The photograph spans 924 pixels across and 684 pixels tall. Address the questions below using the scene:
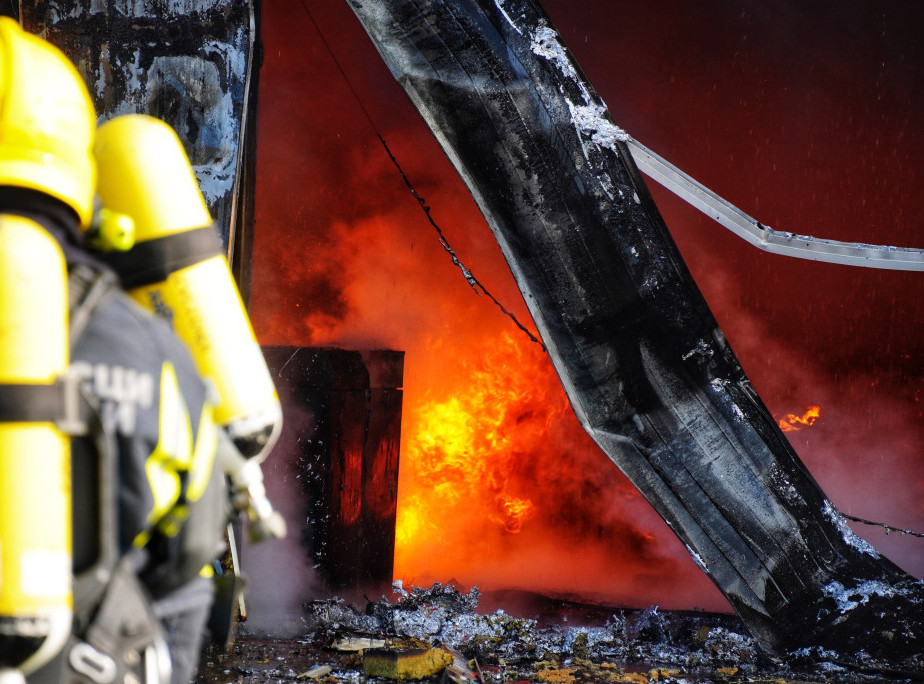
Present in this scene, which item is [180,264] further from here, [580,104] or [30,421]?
[580,104]

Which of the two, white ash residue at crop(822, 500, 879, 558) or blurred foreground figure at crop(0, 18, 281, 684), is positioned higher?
blurred foreground figure at crop(0, 18, 281, 684)

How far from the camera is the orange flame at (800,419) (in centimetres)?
665

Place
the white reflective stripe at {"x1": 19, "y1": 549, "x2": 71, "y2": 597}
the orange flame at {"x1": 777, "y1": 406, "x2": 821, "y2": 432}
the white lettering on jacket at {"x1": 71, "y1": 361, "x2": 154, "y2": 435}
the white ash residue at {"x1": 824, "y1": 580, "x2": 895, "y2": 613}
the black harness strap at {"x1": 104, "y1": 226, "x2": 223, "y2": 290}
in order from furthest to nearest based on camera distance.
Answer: the orange flame at {"x1": 777, "y1": 406, "x2": 821, "y2": 432}
the white ash residue at {"x1": 824, "y1": 580, "x2": 895, "y2": 613}
the black harness strap at {"x1": 104, "y1": 226, "x2": 223, "y2": 290}
the white lettering on jacket at {"x1": 71, "y1": 361, "x2": 154, "y2": 435}
the white reflective stripe at {"x1": 19, "y1": 549, "x2": 71, "y2": 597}

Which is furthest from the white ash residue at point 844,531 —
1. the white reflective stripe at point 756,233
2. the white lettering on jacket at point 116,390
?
the white lettering on jacket at point 116,390

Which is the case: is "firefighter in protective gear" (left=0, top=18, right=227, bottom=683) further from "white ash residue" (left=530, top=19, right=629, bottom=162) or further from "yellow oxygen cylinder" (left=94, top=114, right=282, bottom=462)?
"white ash residue" (left=530, top=19, right=629, bottom=162)

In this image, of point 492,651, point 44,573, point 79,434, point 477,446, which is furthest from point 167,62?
point 477,446

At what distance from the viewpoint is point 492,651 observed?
4.80 metres

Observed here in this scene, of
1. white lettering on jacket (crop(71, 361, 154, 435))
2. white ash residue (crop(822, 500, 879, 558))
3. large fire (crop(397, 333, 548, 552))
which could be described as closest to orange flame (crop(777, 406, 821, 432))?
large fire (crop(397, 333, 548, 552))

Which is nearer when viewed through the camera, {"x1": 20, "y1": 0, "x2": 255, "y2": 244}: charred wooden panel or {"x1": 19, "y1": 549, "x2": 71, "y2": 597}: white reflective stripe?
{"x1": 19, "y1": 549, "x2": 71, "y2": 597}: white reflective stripe

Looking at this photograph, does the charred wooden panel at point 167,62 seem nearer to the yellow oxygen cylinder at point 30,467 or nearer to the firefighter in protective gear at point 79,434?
the firefighter in protective gear at point 79,434

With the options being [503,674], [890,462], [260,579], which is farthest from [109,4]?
[890,462]

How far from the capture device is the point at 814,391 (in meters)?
6.66

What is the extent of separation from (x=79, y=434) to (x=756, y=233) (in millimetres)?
3896

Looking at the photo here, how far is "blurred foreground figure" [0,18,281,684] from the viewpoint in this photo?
4.00ft
